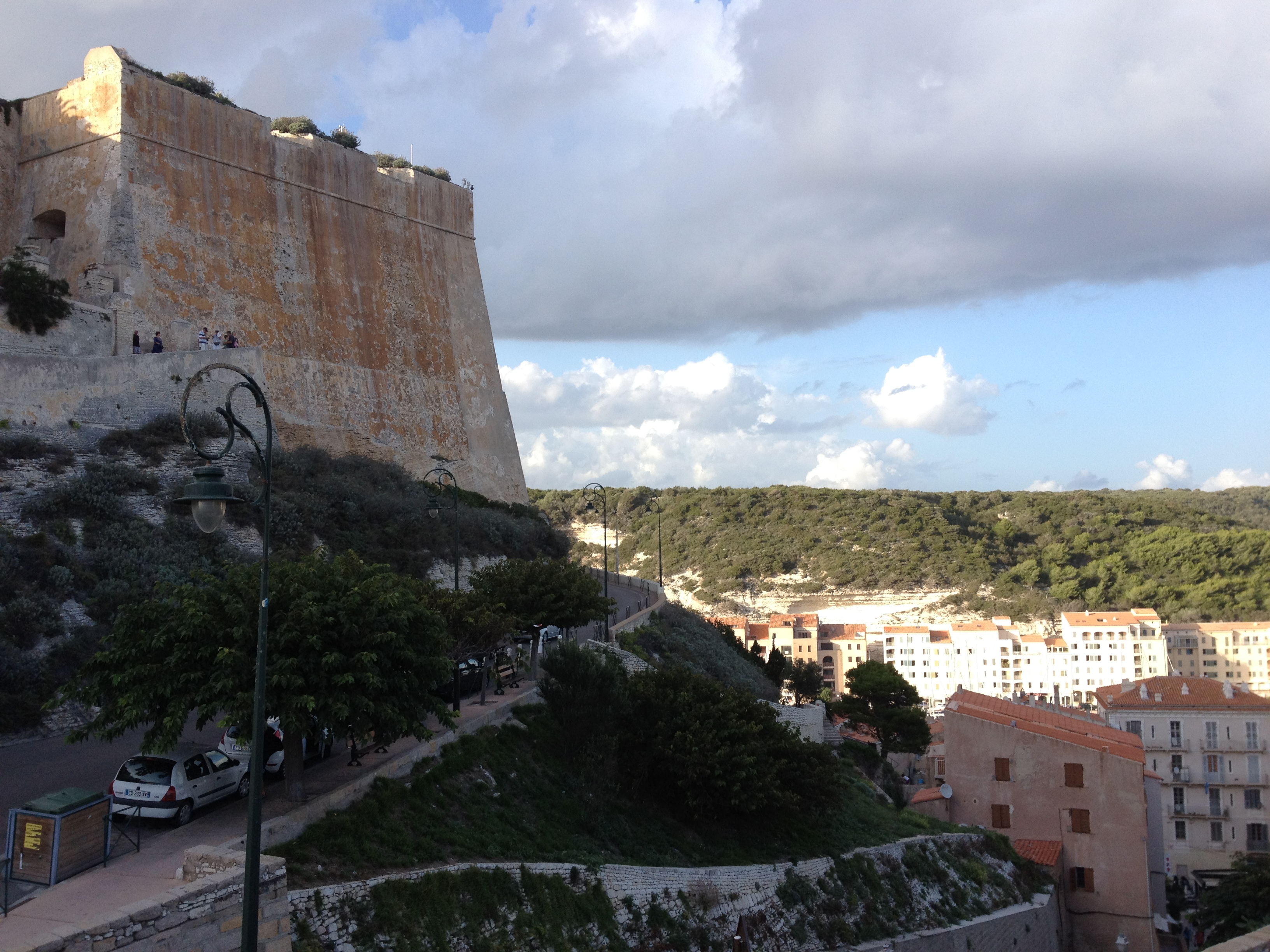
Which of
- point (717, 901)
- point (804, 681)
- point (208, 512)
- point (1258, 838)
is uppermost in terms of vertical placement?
point (208, 512)

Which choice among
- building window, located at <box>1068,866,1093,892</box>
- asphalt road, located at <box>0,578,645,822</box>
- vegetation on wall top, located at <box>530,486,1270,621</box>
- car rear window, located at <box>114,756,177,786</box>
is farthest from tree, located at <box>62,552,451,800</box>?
vegetation on wall top, located at <box>530,486,1270,621</box>

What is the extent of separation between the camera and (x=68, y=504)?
22.8 m

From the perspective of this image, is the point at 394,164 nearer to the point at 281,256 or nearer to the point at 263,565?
the point at 281,256

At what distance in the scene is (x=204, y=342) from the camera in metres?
31.0

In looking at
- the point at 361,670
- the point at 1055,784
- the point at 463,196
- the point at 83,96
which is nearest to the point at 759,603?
the point at 463,196

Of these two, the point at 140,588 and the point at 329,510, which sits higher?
the point at 329,510

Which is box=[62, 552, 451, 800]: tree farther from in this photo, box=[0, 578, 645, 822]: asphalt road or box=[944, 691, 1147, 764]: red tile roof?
box=[944, 691, 1147, 764]: red tile roof

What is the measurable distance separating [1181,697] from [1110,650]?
27.6m

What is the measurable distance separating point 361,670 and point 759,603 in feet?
234

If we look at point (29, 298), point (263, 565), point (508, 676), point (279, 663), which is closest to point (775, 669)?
point (508, 676)

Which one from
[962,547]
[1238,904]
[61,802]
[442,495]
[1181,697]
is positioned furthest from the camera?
[962,547]

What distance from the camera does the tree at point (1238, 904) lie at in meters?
23.2

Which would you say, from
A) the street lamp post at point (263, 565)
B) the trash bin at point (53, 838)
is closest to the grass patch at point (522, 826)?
the trash bin at point (53, 838)

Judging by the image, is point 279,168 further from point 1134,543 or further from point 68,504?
point 1134,543
